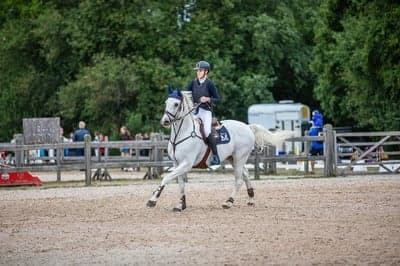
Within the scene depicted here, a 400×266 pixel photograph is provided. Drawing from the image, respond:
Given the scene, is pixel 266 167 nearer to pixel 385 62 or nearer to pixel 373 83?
pixel 385 62

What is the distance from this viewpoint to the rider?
1841 cm

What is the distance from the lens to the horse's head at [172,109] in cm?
1783

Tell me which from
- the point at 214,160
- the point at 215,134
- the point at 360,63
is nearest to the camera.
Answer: the point at 215,134

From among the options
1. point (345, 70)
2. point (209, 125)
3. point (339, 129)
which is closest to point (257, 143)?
point (209, 125)

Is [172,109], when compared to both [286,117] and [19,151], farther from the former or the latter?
[286,117]

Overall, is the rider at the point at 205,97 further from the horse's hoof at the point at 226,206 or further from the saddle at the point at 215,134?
the horse's hoof at the point at 226,206

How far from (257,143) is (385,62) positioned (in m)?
18.3

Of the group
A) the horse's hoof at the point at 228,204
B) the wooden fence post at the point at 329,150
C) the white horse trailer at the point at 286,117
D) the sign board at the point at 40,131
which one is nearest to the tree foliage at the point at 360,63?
the white horse trailer at the point at 286,117

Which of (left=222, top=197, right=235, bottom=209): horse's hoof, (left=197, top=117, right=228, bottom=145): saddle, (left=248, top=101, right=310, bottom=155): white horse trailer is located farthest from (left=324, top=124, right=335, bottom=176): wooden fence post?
(left=248, top=101, right=310, bottom=155): white horse trailer

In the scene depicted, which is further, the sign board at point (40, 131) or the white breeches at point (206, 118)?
the sign board at point (40, 131)

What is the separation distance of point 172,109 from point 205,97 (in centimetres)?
79

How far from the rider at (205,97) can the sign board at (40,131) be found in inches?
456

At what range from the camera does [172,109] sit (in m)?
18.0

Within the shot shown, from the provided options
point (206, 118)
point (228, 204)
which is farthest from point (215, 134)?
point (228, 204)
